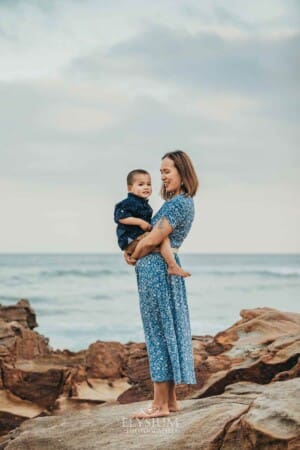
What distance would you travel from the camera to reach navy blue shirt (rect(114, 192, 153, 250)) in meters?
5.36

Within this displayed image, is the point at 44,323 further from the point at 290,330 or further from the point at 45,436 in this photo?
the point at 45,436

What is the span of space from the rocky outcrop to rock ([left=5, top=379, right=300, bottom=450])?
1.29 ft

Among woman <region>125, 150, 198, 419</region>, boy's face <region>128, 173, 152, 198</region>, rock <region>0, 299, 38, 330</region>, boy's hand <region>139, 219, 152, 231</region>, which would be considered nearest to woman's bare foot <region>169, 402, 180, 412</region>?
woman <region>125, 150, 198, 419</region>

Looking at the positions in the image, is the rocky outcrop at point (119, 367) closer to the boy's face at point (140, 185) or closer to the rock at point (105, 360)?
the rock at point (105, 360)

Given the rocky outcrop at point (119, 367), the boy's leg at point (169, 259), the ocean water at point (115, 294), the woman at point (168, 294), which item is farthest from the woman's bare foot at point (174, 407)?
the ocean water at point (115, 294)

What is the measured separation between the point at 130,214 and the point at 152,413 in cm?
126

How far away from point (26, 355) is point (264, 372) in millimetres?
3220

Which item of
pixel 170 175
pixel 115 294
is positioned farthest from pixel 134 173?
pixel 115 294

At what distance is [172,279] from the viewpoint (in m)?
5.47

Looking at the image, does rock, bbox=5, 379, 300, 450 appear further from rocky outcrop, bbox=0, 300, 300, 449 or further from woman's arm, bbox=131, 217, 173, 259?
woman's arm, bbox=131, 217, 173, 259

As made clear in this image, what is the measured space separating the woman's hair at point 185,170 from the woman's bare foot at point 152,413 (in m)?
1.35

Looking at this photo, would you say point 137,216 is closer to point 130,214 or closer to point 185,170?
point 130,214

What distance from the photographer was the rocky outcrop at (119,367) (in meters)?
6.54

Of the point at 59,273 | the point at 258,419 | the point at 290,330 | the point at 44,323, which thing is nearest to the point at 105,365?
the point at 290,330
